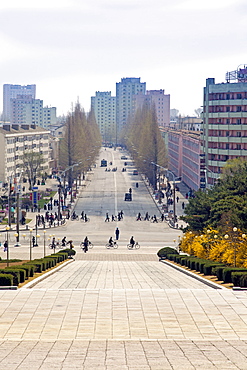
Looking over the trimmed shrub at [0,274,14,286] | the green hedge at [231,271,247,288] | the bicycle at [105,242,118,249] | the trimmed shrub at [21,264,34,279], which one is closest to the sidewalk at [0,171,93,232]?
the bicycle at [105,242,118,249]

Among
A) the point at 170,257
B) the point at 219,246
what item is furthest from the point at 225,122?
the point at 219,246

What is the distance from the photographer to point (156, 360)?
16969 millimetres

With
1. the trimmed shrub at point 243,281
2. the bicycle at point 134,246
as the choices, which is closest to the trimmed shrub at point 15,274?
the trimmed shrub at point 243,281

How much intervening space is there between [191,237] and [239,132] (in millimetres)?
50779

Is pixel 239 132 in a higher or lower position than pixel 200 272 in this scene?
higher

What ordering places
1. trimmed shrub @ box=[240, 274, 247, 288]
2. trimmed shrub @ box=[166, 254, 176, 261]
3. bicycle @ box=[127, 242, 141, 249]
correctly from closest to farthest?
1. trimmed shrub @ box=[240, 274, 247, 288]
2. trimmed shrub @ box=[166, 254, 176, 261]
3. bicycle @ box=[127, 242, 141, 249]

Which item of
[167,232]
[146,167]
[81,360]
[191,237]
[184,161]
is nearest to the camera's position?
[81,360]

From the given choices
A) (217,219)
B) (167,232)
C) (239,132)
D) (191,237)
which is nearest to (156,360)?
(217,219)

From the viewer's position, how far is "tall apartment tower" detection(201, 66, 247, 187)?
102750mm

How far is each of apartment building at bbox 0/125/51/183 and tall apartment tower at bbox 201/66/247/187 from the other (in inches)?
1389

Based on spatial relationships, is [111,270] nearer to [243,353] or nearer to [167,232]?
[243,353]

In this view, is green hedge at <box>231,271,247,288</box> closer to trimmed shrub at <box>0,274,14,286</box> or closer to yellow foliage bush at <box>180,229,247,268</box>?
yellow foliage bush at <box>180,229,247,268</box>

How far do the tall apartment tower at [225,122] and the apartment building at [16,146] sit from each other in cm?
3529

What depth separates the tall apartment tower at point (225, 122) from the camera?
10275 centimetres
